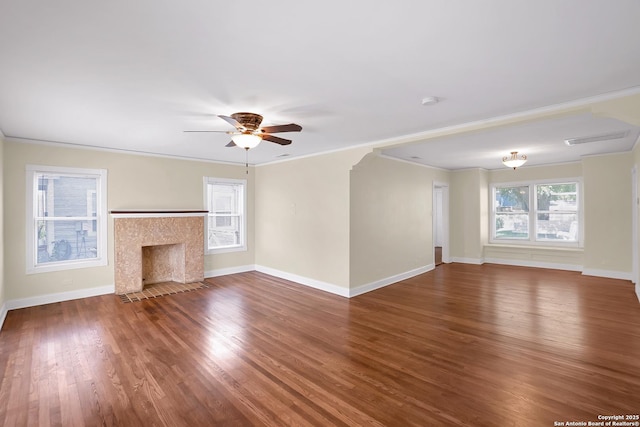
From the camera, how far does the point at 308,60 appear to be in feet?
7.10

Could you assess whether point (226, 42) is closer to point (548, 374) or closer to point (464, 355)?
point (464, 355)

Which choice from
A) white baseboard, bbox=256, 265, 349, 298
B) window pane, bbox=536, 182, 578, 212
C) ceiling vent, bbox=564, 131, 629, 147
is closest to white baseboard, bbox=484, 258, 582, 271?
window pane, bbox=536, 182, 578, 212

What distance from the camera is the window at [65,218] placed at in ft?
15.5

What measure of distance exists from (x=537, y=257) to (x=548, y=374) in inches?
234

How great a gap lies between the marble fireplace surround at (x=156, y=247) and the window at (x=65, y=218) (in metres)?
0.32

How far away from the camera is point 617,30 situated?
1778 mm

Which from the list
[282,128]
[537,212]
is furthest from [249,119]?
[537,212]

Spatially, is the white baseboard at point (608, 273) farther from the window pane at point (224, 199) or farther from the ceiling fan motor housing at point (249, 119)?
the window pane at point (224, 199)

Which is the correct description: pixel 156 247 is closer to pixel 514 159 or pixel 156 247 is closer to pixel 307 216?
pixel 307 216

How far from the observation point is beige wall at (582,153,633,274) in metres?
6.11

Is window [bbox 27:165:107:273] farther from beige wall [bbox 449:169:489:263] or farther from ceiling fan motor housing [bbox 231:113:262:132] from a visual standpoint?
beige wall [bbox 449:169:489:263]

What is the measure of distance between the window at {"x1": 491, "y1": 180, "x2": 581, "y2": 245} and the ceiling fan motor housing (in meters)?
7.45

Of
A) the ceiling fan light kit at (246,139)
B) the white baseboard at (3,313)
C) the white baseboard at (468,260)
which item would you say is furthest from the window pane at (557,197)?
the white baseboard at (3,313)

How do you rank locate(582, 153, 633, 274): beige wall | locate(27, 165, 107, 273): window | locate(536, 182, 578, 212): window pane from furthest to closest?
locate(536, 182, 578, 212): window pane, locate(582, 153, 633, 274): beige wall, locate(27, 165, 107, 273): window
